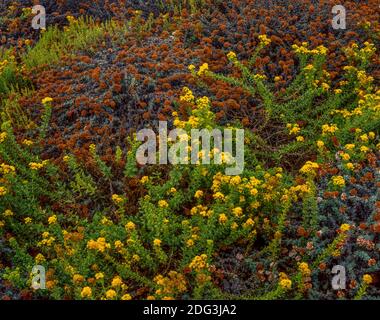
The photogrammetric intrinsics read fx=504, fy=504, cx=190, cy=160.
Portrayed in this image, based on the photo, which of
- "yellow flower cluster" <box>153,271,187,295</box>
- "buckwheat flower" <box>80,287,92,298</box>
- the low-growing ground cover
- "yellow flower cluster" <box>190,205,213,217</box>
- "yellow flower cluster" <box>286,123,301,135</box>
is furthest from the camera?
"yellow flower cluster" <box>286,123,301,135</box>

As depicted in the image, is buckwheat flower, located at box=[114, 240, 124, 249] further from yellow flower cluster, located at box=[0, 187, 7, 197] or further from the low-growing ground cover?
yellow flower cluster, located at box=[0, 187, 7, 197]

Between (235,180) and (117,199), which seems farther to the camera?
(117,199)

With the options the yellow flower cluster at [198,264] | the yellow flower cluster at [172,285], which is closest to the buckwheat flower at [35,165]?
the yellow flower cluster at [172,285]

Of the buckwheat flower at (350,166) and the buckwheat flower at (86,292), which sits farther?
the buckwheat flower at (350,166)

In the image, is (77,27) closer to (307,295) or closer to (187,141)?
(187,141)

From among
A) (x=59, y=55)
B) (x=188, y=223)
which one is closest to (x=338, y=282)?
(x=188, y=223)

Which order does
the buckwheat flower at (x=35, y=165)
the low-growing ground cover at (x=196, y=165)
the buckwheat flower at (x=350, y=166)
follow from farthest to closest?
the buckwheat flower at (x=35, y=165) < the buckwheat flower at (x=350, y=166) < the low-growing ground cover at (x=196, y=165)

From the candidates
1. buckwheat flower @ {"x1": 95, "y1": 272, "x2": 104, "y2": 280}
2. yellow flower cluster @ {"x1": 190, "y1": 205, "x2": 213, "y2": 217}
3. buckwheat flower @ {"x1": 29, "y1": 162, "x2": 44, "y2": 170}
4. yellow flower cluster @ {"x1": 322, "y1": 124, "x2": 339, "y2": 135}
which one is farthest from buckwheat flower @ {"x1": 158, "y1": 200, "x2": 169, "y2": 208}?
yellow flower cluster @ {"x1": 322, "y1": 124, "x2": 339, "y2": 135}

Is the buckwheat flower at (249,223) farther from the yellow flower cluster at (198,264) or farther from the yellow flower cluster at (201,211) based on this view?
the yellow flower cluster at (198,264)

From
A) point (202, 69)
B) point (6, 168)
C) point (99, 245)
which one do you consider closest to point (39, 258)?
point (99, 245)

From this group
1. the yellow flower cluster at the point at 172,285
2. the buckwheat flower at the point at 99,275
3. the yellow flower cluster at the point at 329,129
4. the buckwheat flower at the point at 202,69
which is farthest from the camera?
the buckwheat flower at the point at 202,69

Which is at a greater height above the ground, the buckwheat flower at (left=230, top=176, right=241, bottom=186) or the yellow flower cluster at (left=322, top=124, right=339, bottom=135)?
the yellow flower cluster at (left=322, top=124, right=339, bottom=135)

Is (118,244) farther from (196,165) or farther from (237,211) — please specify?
(196,165)
